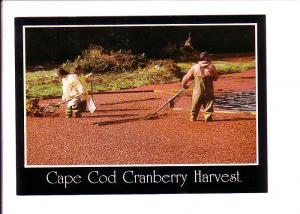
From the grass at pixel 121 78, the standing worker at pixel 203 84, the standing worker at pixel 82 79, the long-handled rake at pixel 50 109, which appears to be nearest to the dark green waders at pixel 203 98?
the standing worker at pixel 203 84

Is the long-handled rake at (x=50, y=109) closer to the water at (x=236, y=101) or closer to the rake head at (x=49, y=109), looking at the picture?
the rake head at (x=49, y=109)

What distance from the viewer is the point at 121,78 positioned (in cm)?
267

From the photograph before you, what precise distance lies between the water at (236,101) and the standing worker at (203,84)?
0.19 feet

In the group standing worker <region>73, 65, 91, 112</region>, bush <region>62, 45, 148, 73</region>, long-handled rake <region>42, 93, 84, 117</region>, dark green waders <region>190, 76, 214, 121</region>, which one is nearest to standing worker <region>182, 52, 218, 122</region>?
dark green waders <region>190, 76, 214, 121</region>

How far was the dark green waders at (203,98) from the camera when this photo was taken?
2.65 metres

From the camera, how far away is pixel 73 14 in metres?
2.62

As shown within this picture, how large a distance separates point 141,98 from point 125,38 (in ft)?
1.18

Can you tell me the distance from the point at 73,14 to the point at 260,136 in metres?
1.28

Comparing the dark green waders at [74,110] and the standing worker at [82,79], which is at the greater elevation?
the standing worker at [82,79]

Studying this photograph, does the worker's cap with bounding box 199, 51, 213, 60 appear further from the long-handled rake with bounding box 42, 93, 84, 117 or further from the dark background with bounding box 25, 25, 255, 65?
the long-handled rake with bounding box 42, 93, 84, 117

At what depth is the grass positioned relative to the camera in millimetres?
2633
